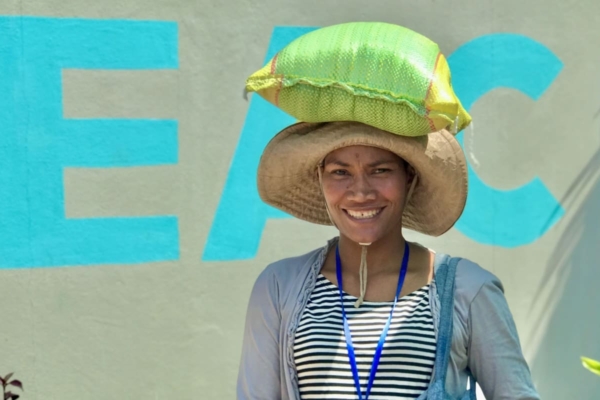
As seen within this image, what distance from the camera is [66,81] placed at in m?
3.77

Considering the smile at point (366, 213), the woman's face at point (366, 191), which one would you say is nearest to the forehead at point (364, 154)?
the woman's face at point (366, 191)

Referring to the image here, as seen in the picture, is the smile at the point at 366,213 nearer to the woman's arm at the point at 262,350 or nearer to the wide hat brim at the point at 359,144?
the wide hat brim at the point at 359,144

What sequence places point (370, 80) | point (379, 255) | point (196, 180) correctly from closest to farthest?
point (370, 80)
point (379, 255)
point (196, 180)

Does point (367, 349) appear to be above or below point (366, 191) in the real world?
below

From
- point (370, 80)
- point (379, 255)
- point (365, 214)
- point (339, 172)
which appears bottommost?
point (379, 255)

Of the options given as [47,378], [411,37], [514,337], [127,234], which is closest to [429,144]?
[411,37]

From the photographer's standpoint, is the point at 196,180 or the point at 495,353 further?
the point at 196,180

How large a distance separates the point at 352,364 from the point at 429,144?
0.64 m

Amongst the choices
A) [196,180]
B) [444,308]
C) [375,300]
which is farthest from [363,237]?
[196,180]

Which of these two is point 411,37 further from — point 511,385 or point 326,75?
point 511,385

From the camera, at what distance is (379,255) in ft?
8.20

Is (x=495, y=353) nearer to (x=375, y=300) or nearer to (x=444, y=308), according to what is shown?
(x=444, y=308)

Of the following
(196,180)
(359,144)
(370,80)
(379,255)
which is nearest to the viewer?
(370,80)

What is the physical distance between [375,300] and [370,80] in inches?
24.4
